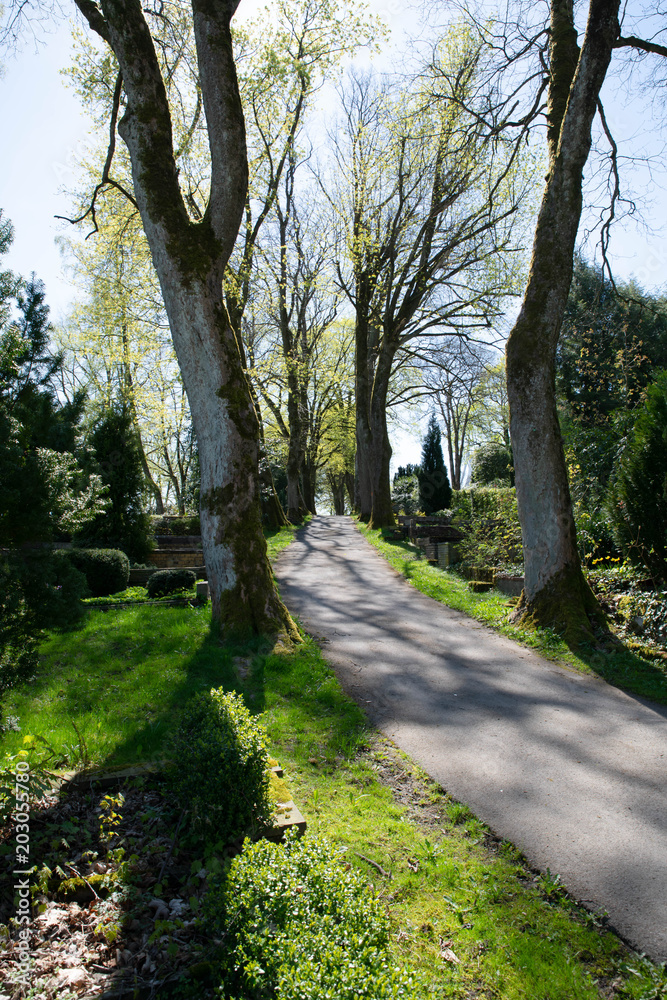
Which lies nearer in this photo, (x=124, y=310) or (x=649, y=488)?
(x=649, y=488)

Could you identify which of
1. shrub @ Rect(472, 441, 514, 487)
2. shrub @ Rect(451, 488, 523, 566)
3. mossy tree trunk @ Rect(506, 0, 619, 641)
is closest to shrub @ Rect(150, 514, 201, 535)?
shrub @ Rect(451, 488, 523, 566)

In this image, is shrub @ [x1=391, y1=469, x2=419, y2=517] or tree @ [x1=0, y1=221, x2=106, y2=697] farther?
shrub @ [x1=391, y1=469, x2=419, y2=517]

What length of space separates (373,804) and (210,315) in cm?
590

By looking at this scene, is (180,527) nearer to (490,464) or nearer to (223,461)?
(223,461)

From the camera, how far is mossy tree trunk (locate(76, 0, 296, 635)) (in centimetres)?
706

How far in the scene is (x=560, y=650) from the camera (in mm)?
6805

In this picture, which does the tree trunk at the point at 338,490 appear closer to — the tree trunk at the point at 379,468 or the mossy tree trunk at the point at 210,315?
the tree trunk at the point at 379,468

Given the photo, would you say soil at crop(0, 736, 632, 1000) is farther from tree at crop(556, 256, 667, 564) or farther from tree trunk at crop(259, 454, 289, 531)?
tree trunk at crop(259, 454, 289, 531)

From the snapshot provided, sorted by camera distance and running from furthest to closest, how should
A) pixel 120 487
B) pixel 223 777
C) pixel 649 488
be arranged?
pixel 120 487 → pixel 649 488 → pixel 223 777

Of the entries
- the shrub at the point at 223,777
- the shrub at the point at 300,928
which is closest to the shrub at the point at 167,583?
the shrub at the point at 223,777

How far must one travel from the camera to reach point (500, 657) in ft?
22.4

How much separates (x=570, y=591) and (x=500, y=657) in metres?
1.39

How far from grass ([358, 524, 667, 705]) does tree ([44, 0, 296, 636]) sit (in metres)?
3.16

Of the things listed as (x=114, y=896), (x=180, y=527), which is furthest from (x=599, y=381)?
(x=180, y=527)
